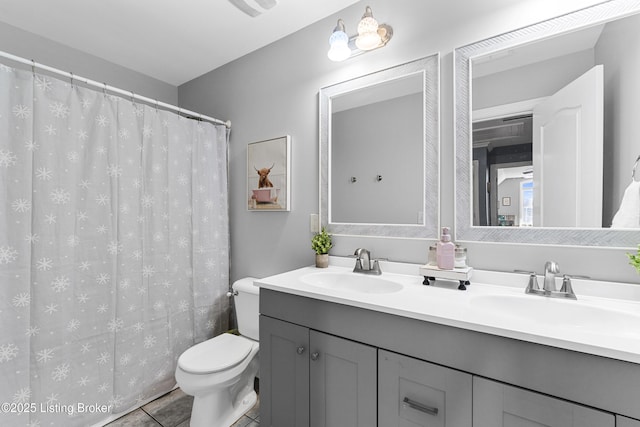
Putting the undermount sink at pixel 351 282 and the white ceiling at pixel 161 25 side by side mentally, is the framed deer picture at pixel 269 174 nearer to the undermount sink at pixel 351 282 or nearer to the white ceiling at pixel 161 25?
the undermount sink at pixel 351 282

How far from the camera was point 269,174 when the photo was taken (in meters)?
1.96

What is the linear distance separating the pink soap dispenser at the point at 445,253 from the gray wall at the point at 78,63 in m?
2.56

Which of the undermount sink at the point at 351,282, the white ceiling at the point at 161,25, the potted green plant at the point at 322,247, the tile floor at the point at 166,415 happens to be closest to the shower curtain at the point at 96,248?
the tile floor at the point at 166,415

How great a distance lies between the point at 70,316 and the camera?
145 cm

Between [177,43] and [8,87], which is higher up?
[177,43]

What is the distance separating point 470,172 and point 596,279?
0.60m

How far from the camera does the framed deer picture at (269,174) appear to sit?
1.87 metres

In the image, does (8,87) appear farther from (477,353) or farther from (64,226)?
(477,353)

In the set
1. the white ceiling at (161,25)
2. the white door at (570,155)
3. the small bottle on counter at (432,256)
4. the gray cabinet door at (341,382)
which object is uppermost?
the white ceiling at (161,25)

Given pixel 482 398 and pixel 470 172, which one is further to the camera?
pixel 470 172

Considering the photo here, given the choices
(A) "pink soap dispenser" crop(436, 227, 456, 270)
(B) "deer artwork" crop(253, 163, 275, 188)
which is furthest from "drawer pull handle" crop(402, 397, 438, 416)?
(B) "deer artwork" crop(253, 163, 275, 188)

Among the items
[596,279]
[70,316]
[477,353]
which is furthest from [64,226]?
[596,279]

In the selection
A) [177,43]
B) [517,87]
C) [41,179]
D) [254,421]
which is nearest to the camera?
[517,87]

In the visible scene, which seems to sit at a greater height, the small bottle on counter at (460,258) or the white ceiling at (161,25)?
the white ceiling at (161,25)
